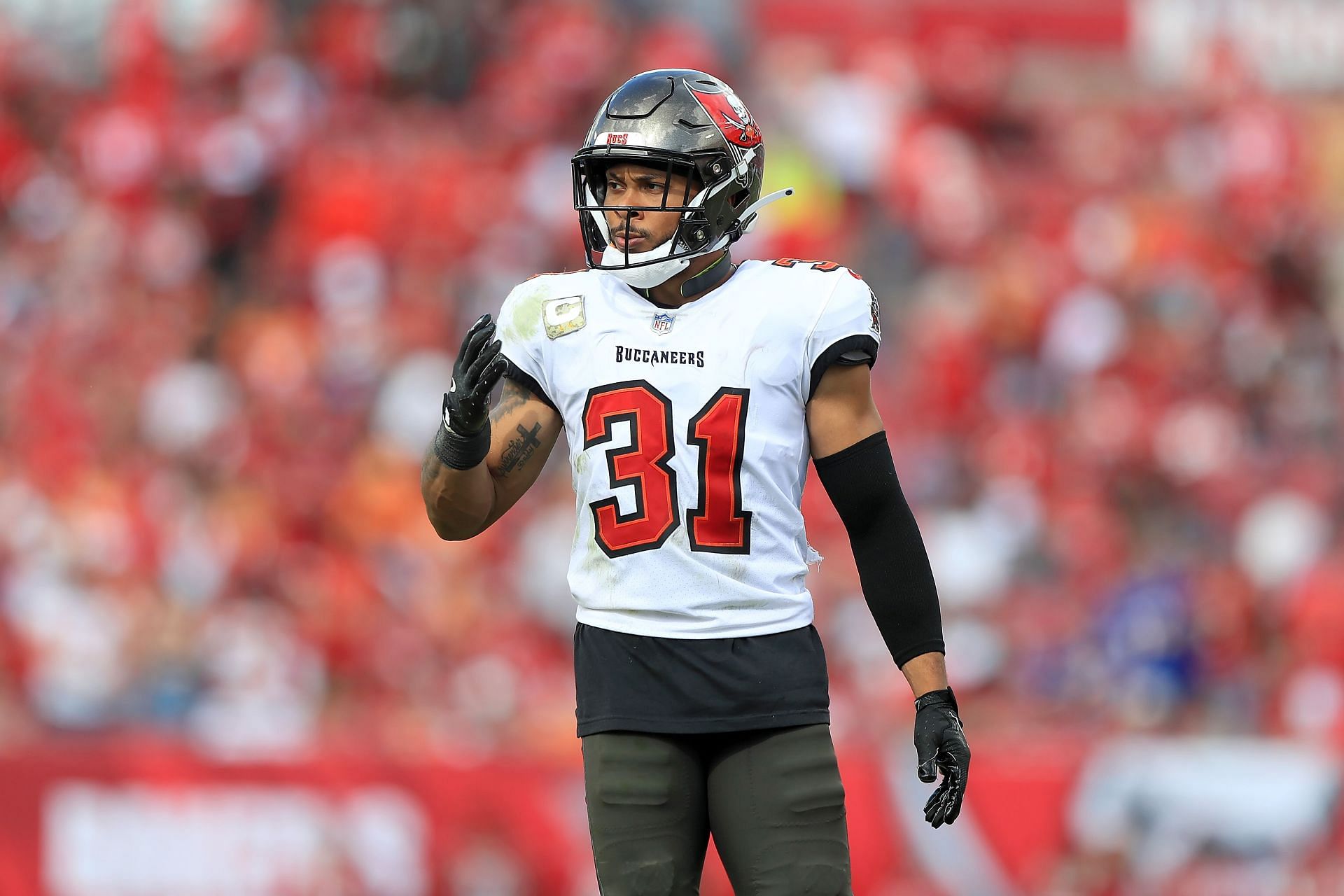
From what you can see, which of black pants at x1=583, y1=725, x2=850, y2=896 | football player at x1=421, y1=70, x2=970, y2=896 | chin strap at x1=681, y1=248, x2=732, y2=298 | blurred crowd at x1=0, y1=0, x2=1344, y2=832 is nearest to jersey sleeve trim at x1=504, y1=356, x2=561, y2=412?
football player at x1=421, y1=70, x2=970, y2=896

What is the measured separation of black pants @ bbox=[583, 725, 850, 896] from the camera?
346cm

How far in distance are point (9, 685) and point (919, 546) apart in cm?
598

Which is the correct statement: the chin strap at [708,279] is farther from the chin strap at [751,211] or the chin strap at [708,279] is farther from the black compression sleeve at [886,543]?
the black compression sleeve at [886,543]

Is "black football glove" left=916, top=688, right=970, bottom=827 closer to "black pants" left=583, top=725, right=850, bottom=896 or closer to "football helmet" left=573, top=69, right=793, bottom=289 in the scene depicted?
"black pants" left=583, top=725, right=850, bottom=896

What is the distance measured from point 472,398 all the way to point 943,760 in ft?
3.51

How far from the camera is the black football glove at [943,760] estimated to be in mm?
3523

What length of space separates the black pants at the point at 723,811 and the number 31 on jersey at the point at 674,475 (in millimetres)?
355

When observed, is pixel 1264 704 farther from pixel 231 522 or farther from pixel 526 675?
pixel 231 522

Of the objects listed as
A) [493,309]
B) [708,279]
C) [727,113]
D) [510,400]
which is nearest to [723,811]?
[510,400]

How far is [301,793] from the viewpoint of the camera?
765cm

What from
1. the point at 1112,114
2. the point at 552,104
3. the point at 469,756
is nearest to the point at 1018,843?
the point at 469,756

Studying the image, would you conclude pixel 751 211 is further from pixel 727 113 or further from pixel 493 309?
pixel 493 309

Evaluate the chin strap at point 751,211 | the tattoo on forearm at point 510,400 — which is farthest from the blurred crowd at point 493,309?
the chin strap at point 751,211

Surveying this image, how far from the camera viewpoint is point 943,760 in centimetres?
354
